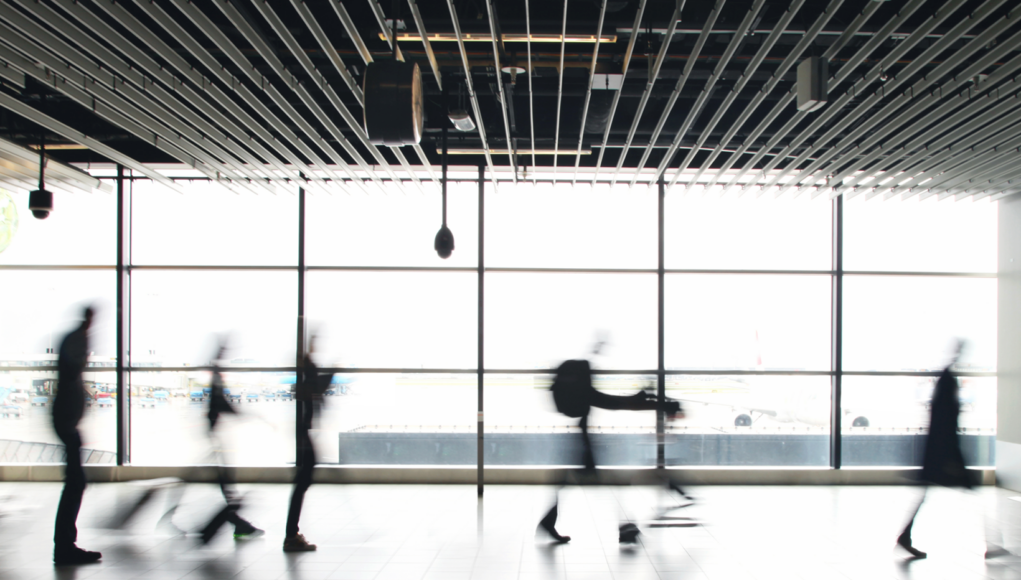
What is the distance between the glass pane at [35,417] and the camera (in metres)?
6.19

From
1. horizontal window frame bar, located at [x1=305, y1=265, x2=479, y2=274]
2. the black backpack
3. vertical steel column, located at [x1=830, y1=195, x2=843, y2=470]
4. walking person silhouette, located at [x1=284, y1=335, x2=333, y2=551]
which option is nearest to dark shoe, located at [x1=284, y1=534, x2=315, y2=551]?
walking person silhouette, located at [x1=284, y1=335, x2=333, y2=551]

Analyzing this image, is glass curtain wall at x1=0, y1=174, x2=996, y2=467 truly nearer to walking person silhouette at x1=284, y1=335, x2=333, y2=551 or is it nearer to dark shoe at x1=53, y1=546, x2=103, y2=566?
walking person silhouette at x1=284, y1=335, x2=333, y2=551

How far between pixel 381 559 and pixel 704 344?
434 cm

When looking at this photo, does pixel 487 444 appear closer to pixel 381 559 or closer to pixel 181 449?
pixel 381 559

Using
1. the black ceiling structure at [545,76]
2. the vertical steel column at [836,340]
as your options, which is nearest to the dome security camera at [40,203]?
the black ceiling structure at [545,76]

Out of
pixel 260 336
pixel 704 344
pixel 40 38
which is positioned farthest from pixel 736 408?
pixel 40 38

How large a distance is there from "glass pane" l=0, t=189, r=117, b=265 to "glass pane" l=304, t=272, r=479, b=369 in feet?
8.04

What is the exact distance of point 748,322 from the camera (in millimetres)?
6480

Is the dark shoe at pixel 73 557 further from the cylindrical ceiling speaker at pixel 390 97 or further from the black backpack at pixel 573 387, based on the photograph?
the cylindrical ceiling speaker at pixel 390 97

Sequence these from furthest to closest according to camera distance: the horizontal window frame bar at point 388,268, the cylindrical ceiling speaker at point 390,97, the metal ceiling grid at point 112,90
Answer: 1. the horizontal window frame bar at point 388,268
2. the metal ceiling grid at point 112,90
3. the cylindrical ceiling speaker at point 390,97

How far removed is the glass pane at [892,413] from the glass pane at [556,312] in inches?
97.8

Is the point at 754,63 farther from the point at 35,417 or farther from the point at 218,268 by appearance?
the point at 35,417

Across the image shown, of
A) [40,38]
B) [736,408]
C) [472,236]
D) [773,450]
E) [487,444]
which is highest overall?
[40,38]

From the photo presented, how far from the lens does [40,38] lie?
2859 millimetres
